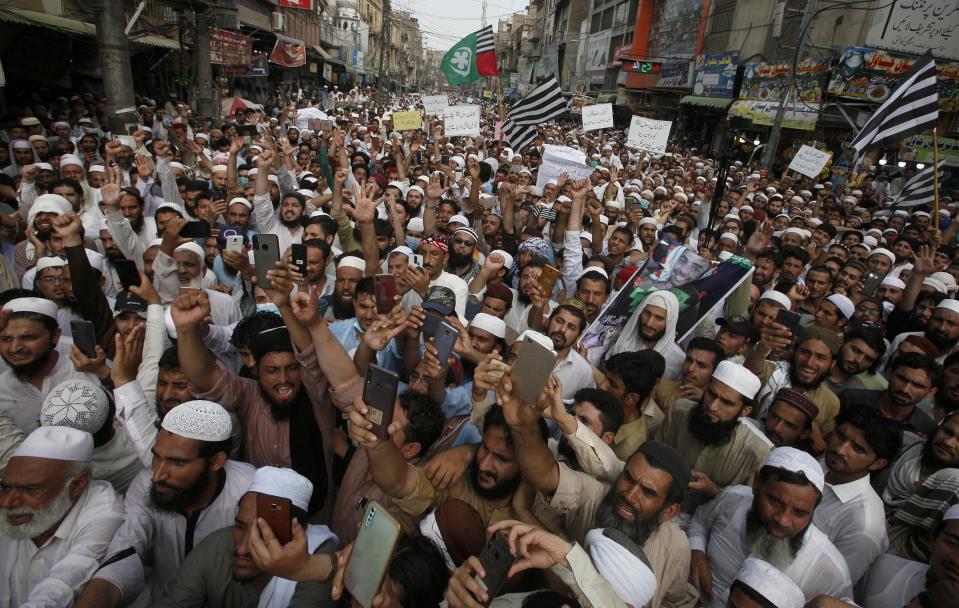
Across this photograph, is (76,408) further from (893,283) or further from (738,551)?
(893,283)

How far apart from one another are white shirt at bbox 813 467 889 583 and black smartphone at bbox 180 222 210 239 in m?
5.33

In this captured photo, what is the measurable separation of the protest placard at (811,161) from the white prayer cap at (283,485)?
10792mm

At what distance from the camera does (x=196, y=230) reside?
5.04 meters

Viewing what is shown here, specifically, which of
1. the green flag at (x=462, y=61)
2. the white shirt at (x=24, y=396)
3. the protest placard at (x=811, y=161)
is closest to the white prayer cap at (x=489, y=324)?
the white shirt at (x=24, y=396)

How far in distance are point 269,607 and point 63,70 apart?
18.0 m

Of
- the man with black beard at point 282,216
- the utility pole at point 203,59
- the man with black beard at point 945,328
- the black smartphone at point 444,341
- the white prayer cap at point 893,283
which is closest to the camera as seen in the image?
the black smartphone at point 444,341

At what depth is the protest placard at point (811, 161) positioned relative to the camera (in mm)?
9602

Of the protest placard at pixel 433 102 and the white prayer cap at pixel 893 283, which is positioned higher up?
the protest placard at pixel 433 102

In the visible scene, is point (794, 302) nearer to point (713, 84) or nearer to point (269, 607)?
point (269, 607)

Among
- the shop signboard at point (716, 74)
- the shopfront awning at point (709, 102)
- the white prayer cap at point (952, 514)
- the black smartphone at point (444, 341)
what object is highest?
the shop signboard at point (716, 74)

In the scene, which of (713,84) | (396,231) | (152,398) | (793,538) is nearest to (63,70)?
(396,231)

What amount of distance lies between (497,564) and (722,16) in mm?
31997

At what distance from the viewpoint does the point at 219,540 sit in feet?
6.29

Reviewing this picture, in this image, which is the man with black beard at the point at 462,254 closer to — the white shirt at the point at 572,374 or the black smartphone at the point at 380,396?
the white shirt at the point at 572,374
